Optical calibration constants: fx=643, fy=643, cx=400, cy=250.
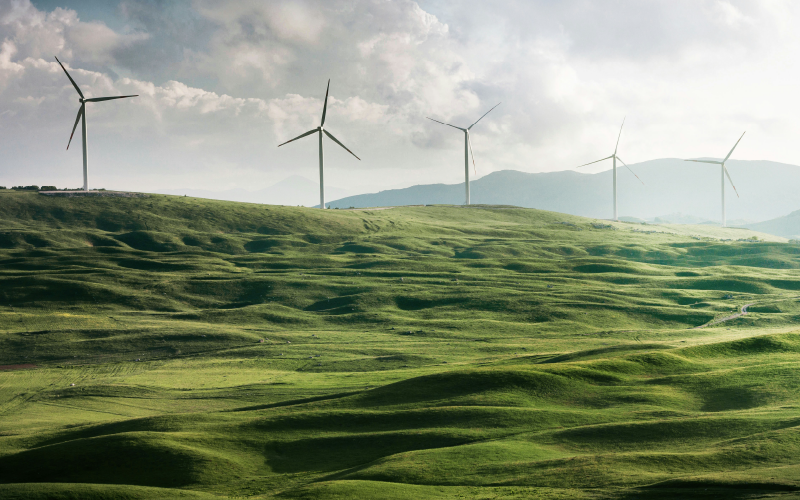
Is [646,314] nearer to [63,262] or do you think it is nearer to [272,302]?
[272,302]

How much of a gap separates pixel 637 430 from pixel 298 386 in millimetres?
37387

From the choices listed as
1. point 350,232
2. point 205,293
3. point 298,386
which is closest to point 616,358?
point 298,386

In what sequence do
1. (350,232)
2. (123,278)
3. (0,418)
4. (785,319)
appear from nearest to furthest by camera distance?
(0,418), (785,319), (123,278), (350,232)

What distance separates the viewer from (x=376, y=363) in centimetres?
8056

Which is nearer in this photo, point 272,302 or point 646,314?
point 646,314

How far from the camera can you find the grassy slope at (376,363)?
3400cm

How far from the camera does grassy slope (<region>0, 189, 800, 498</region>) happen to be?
1339 inches

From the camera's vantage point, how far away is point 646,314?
114875mm

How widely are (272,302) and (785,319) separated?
90.4 m

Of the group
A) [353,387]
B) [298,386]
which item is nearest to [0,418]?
[298,386]

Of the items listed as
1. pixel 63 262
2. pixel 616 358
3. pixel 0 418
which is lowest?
pixel 0 418

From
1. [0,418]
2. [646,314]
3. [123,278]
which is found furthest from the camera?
[123,278]

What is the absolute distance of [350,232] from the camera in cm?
19612

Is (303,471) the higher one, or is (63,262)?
(63,262)
